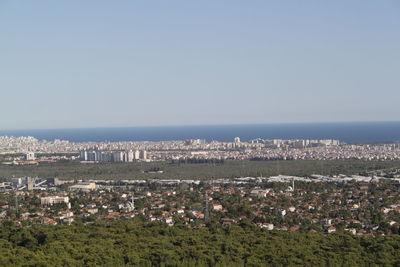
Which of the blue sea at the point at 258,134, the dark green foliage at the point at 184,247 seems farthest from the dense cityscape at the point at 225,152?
the dark green foliage at the point at 184,247

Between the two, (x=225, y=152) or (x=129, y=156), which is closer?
(x=129, y=156)

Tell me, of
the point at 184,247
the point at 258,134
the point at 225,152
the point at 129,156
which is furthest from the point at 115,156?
the point at 258,134

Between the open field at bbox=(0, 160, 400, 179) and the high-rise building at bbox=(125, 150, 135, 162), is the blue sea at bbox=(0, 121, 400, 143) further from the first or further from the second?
the high-rise building at bbox=(125, 150, 135, 162)

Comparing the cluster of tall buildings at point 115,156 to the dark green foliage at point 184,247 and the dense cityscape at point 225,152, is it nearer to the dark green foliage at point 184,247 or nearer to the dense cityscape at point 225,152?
the dense cityscape at point 225,152

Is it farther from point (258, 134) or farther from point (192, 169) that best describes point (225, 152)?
point (258, 134)

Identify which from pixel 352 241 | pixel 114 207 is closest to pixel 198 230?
pixel 352 241

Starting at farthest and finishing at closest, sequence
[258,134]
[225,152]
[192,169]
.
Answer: [258,134]
[225,152]
[192,169]
